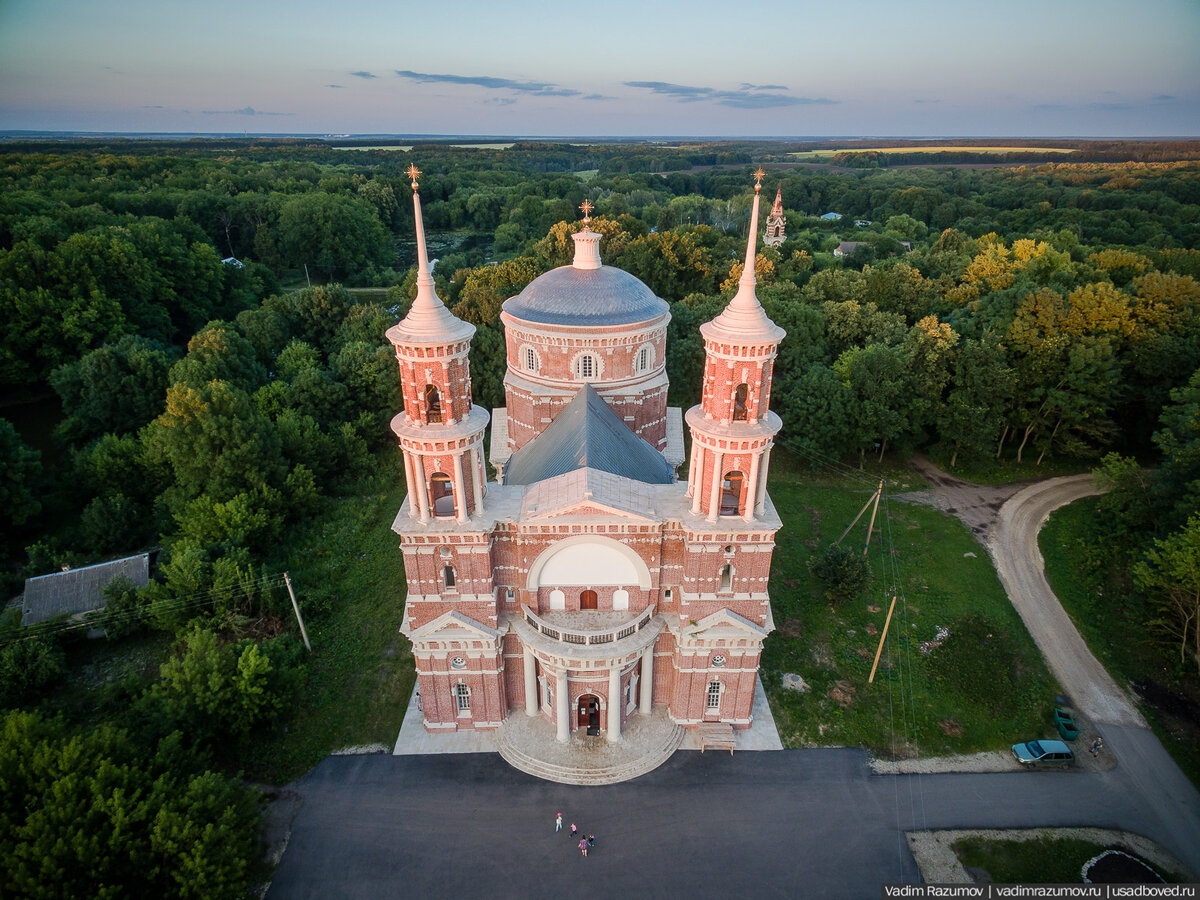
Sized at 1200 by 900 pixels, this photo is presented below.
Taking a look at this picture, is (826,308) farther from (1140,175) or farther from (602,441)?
(1140,175)

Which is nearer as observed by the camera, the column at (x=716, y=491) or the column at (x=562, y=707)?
the column at (x=716, y=491)

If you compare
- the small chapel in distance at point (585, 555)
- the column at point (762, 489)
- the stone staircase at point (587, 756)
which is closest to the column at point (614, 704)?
the small chapel in distance at point (585, 555)

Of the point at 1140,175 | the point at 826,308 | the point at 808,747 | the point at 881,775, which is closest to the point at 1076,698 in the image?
the point at 881,775

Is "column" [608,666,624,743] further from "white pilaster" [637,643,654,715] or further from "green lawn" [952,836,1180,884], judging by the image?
"green lawn" [952,836,1180,884]

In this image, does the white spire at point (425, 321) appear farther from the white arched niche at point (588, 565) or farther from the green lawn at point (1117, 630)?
the green lawn at point (1117, 630)

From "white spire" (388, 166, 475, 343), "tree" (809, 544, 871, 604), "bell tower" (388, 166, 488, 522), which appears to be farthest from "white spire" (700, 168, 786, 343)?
"tree" (809, 544, 871, 604)
